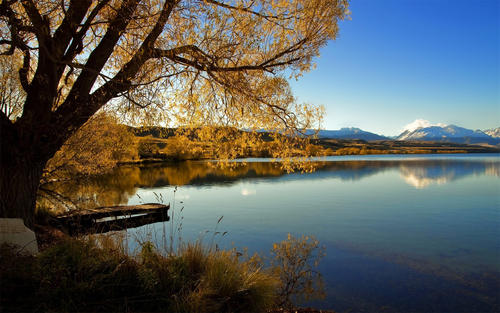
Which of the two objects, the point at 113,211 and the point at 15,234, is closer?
the point at 15,234

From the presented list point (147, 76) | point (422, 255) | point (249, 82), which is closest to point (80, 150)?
point (147, 76)

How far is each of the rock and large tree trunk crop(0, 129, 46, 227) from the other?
1.63 feet

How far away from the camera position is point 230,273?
459 cm

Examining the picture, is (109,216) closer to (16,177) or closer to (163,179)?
(16,177)

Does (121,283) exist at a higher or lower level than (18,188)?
lower

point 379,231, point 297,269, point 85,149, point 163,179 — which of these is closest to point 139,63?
point 297,269

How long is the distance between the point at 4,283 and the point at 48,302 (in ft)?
2.32

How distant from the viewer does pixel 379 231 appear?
12.6 meters

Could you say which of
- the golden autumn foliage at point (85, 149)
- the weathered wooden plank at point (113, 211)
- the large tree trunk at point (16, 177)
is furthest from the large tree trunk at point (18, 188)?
the golden autumn foliage at point (85, 149)

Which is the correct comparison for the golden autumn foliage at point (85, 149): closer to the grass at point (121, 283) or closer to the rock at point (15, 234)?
the rock at point (15, 234)

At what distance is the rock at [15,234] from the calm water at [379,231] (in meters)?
1.94

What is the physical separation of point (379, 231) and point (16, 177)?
482 inches

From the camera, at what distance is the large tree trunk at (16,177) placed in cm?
541

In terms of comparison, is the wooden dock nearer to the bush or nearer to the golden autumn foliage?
the golden autumn foliage
